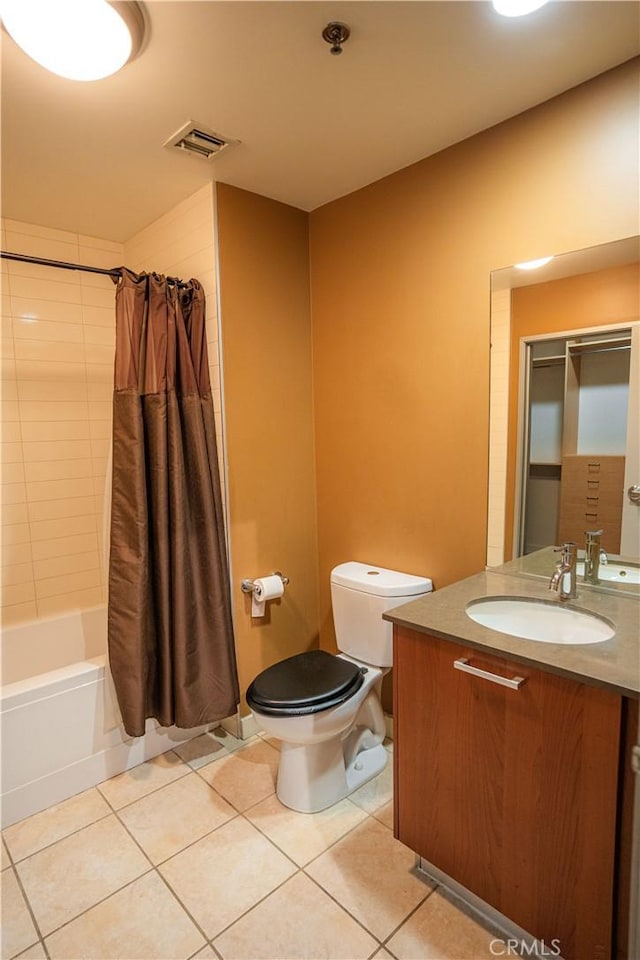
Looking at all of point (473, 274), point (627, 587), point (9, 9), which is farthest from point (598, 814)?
point (9, 9)

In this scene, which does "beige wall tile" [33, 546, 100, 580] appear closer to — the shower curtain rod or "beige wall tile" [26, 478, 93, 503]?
Result: "beige wall tile" [26, 478, 93, 503]

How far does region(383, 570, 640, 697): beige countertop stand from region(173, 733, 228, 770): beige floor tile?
1241 mm

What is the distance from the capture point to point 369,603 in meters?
1.95

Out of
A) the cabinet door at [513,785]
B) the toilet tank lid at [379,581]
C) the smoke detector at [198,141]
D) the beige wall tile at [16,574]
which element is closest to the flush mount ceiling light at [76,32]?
the smoke detector at [198,141]

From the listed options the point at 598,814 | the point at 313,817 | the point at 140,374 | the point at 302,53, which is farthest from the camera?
the point at 140,374

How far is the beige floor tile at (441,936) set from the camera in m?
1.25

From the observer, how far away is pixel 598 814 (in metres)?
1.03

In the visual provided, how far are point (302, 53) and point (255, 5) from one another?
0.19m

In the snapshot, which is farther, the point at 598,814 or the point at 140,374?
the point at 140,374

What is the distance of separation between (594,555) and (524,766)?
2.28ft

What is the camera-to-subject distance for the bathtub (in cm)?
172

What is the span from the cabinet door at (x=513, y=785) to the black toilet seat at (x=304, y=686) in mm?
311

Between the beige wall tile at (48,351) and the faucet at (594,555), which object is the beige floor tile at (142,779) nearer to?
the faucet at (594,555)

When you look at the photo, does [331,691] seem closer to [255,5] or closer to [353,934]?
[353,934]
